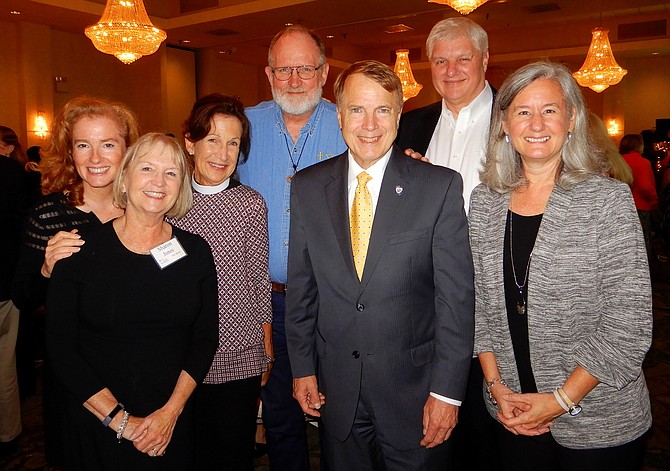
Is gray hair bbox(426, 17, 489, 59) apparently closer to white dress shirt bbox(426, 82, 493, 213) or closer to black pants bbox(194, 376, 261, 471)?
white dress shirt bbox(426, 82, 493, 213)

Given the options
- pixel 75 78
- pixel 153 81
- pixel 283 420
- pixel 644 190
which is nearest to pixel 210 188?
pixel 283 420

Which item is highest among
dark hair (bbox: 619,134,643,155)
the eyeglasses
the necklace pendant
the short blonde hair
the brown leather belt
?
the eyeglasses

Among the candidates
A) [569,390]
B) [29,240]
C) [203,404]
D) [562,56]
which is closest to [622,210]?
[569,390]

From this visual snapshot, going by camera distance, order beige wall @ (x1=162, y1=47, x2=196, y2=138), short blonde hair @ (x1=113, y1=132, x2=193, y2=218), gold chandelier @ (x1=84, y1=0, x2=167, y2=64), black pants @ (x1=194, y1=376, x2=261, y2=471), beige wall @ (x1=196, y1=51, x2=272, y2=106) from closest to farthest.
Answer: short blonde hair @ (x1=113, y1=132, x2=193, y2=218), black pants @ (x1=194, y1=376, x2=261, y2=471), gold chandelier @ (x1=84, y1=0, x2=167, y2=64), beige wall @ (x1=162, y1=47, x2=196, y2=138), beige wall @ (x1=196, y1=51, x2=272, y2=106)

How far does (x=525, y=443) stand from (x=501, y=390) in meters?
0.19

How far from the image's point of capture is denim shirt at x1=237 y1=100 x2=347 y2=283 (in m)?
2.65

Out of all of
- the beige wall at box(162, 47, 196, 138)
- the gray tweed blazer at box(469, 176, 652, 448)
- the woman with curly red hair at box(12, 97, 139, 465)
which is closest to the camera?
the gray tweed blazer at box(469, 176, 652, 448)

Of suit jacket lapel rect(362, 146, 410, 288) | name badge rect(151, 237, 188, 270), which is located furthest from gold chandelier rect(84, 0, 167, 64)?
suit jacket lapel rect(362, 146, 410, 288)

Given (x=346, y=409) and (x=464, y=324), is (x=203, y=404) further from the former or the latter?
(x=464, y=324)

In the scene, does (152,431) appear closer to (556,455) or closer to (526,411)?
(526,411)

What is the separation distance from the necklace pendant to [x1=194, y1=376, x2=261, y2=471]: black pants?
1.11m

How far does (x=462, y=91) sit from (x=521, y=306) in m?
1.26

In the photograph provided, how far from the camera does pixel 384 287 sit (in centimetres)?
185

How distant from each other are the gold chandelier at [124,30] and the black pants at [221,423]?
21.2ft
